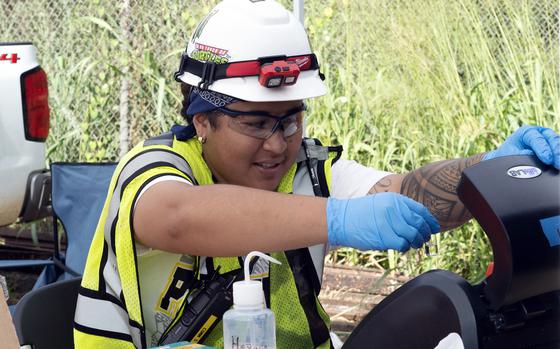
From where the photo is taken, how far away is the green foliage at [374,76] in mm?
5559

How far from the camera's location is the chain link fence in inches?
258

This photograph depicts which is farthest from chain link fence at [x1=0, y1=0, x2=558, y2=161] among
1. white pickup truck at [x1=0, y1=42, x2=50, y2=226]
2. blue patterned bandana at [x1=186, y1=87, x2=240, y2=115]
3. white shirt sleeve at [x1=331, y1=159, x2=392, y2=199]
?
blue patterned bandana at [x1=186, y1=87, x2=240, y2=115]

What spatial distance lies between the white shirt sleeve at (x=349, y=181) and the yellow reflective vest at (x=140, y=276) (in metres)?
0.10

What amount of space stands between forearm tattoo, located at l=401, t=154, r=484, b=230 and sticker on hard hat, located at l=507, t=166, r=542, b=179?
30.3 inches

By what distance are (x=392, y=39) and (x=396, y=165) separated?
0.91m

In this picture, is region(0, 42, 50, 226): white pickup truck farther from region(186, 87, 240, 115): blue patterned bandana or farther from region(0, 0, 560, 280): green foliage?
region(186, 87, 240, 115): blue patterned bandana

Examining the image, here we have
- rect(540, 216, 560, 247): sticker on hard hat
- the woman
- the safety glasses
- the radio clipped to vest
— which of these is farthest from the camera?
the safety glasses

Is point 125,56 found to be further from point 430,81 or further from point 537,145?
point 537,145

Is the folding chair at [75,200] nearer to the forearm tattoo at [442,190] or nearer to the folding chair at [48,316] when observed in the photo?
the folding chair at [48,316]

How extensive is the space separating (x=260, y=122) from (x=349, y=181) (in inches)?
14.0

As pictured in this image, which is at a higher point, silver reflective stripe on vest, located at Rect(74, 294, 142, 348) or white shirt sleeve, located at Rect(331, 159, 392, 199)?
white shirt sleeve, located at Rect(331, 159, 392, 199)

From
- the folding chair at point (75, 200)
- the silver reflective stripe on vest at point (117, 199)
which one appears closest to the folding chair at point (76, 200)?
the folding chair at point (75, 200)

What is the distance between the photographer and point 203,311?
208 cm

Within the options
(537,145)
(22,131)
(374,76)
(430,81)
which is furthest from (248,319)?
(374,76)
